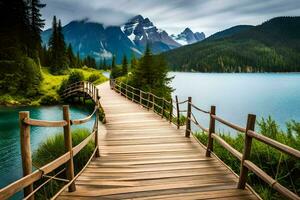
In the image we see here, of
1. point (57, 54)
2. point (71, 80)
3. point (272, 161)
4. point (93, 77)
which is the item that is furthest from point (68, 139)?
point (57, 54)

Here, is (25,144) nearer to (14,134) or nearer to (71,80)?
(14,134)

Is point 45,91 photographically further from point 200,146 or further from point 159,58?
point 200,146

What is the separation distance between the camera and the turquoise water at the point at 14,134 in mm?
12609

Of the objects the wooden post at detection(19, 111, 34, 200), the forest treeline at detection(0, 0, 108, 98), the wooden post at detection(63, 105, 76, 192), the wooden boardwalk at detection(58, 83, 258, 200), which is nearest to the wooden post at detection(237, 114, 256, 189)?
the wooden boardwalk at detection(58, 83, 258, 200)

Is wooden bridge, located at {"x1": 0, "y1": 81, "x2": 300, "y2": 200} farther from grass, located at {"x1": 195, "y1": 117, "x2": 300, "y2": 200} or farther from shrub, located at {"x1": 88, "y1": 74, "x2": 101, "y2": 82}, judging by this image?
shrub, located at {"x1": 88, "y1": 74, "x2": 101, "y2": 82}

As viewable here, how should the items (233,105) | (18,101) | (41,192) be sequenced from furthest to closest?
(233,105) → (18,101) → (41,192)

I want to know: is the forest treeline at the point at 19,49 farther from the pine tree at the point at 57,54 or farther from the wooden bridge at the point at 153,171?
the wooden bridge at the point at 153,171

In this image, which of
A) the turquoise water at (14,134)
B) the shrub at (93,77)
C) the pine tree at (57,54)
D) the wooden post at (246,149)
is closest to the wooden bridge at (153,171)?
the wooden post at (246,149)

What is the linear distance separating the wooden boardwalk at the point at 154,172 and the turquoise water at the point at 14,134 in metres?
5.98

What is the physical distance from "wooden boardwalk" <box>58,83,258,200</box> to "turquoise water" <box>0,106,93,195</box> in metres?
5.98

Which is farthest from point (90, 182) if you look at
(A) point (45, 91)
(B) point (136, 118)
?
(A) point (45, 91)

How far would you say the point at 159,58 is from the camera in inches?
1192

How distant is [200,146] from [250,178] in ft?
5.61

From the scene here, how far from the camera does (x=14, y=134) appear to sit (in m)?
20.1
